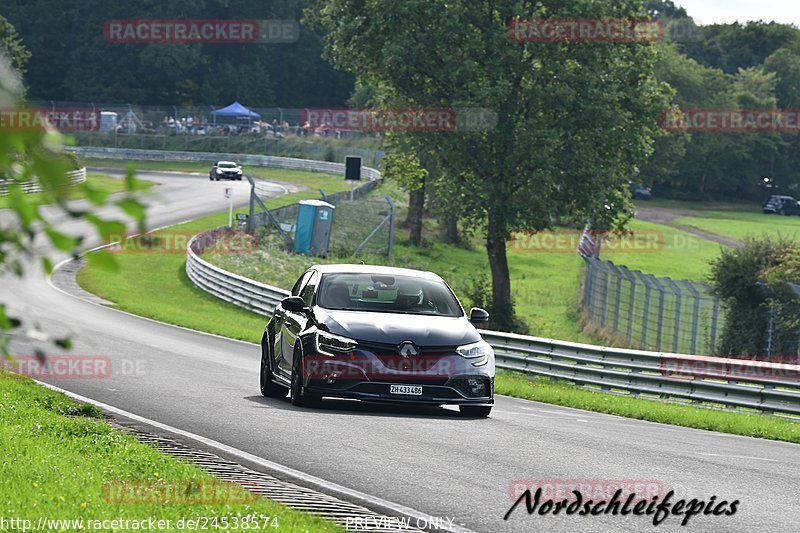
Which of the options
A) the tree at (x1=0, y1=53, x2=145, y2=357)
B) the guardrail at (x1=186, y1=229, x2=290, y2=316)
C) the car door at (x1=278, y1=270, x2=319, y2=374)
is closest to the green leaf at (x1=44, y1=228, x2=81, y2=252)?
the tree at (x1=0, y1=53, x2=145, y2=357)

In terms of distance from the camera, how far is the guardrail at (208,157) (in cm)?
9588

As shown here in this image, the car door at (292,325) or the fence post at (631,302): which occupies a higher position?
the car door at (292,325)

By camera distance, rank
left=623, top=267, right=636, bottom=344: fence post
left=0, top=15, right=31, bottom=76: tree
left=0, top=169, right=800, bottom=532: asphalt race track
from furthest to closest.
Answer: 1. left=0, top=15, right=31, bottom=76: tree
2. left=623, top=267, right=636, bottom=344: fence post
3. left=0, top=169, right=800, bottom=532: asphalt race track

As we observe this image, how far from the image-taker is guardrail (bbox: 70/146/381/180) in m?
95.9

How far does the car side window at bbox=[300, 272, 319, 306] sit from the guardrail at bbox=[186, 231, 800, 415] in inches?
287

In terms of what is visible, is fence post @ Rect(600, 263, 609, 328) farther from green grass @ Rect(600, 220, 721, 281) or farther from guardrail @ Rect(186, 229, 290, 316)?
green grass @ Rect(600, 220, 721, 281)

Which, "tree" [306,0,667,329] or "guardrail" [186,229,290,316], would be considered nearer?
"guardrail" [186,229,290,316]

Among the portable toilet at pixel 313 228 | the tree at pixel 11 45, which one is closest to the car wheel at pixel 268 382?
the portable toilet at pixel 313 228

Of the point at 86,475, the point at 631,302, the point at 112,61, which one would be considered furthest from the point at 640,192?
the point at 86,475

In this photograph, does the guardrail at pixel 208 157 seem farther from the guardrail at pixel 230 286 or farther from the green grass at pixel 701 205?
the guardrail at pixel 230 286

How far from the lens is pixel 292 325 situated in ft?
49.8

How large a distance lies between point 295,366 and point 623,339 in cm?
2189

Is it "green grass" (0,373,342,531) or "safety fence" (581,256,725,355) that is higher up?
"green grass" (0,373,342,531)

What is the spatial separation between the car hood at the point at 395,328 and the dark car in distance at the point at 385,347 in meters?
0.01
